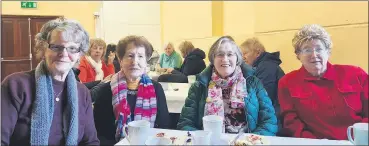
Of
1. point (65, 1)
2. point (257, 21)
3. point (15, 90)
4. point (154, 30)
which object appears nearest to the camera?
point (15, 90)

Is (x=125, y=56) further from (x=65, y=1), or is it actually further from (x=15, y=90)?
(x=65, y=1)

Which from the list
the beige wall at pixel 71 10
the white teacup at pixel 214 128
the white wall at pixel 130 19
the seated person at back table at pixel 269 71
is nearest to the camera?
the white teacup at pixel 214 128

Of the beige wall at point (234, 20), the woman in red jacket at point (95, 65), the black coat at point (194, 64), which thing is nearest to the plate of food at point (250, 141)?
the beige wall at point (234, 20)

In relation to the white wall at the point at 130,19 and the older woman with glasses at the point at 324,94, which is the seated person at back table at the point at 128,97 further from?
the white wall at the point at 130,19

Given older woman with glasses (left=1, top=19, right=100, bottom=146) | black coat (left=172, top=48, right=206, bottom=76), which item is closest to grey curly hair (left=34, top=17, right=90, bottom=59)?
older woman with glasses (left=1, top=19, right=100, bottom=146)

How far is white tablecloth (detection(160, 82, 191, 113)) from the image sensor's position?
2.41 meters

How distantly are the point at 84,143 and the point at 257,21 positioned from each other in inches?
108

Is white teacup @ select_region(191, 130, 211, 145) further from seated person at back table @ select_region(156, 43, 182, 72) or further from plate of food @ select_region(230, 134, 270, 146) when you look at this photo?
seated person at back table @ select_region(156, 43, 182, 72)

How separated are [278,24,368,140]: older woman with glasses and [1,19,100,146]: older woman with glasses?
0.96 m

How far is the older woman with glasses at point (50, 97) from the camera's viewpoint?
1199mm

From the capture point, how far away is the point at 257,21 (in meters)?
3.66

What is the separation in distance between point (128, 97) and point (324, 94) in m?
0.92

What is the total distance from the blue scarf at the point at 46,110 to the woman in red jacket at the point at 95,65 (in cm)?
162

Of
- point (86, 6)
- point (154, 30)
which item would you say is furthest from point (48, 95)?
point (86, 6)
